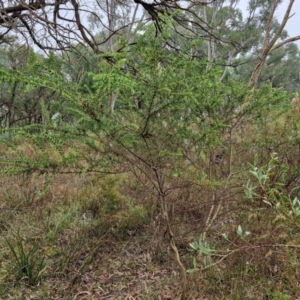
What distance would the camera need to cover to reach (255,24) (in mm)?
16047

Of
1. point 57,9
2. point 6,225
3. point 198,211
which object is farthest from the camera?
point 57,9

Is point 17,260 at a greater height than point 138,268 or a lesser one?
greater

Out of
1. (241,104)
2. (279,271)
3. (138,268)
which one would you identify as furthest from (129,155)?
(279,271)

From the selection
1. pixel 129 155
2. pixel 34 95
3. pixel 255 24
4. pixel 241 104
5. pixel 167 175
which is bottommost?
pixel 167 175

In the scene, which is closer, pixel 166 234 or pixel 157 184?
pixel 157 184

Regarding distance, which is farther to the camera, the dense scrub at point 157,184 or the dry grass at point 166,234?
the dry grass at point 166,234

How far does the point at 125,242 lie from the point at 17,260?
0.95m

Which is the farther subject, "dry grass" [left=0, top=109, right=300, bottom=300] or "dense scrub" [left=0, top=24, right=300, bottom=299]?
"dry grass" [left=0, top=109, right=300, bottom=300]

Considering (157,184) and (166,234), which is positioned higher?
(157,184)

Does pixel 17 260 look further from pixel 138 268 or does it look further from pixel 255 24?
pixel 255 24

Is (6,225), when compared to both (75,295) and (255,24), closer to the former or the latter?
(75,295)

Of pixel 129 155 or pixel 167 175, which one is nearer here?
pixel 129 155

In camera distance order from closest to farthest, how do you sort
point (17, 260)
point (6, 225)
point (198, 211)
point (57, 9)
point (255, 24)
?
point (17, 260) < point (198, 211) < point (6, 225) < point (57, 9) < point (255, 24)

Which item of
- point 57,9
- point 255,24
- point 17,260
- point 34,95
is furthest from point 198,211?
point 255,24
